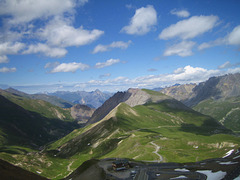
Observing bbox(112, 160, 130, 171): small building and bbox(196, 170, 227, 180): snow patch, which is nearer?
bbox(196, 170, 227, 180): snow patch

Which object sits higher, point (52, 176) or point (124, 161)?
point (124, 161)

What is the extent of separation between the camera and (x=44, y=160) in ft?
623

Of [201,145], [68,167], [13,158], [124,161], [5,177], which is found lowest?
[68,167]

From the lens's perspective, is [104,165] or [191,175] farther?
[104,165]

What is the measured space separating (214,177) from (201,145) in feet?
318

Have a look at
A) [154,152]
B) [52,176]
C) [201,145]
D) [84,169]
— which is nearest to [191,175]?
[84,169]

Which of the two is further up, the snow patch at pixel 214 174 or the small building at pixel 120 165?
the snow patch at pixel 214 174

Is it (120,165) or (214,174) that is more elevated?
(214,174)

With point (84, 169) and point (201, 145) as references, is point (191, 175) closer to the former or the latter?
point (84, 169)

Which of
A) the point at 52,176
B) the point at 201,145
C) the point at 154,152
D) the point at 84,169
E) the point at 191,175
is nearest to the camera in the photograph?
the point at 191,175

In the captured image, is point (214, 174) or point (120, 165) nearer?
point (214, 174)

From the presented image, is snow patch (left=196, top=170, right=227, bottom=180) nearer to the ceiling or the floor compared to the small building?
nearer to the ceiling

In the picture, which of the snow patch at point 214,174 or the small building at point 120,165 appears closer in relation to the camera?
the snow patch at point 214,174

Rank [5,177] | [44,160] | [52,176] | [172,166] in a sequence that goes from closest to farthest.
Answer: [5,177] → [172,166] → [52,176] → [44,160]
